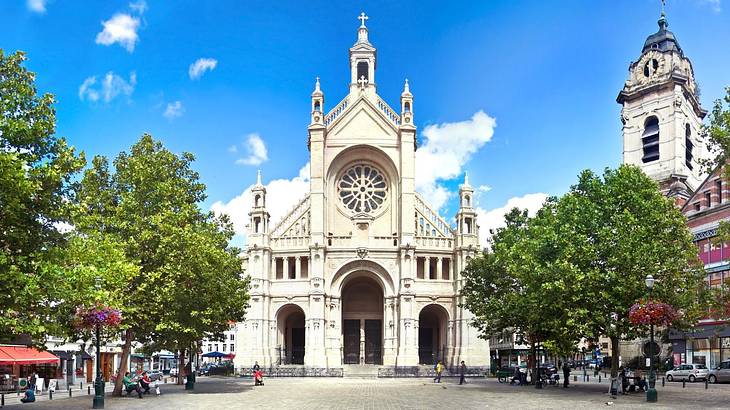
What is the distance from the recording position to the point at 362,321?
7631 cm

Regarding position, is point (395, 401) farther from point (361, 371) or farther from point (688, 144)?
point (688, 144)

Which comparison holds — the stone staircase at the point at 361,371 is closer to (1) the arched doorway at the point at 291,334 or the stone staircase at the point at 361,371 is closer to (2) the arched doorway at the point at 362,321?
(2) the arched doorway at the point at 362,321

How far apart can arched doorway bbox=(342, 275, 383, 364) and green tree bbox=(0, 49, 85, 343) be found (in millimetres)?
50862

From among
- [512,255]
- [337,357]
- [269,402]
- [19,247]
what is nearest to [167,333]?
[269,402]

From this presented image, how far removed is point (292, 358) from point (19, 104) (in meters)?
55.6

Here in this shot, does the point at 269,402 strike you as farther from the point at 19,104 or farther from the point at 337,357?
the point at 337,357

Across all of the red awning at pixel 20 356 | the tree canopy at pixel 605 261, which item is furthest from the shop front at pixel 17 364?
the tree canopy at pixel 605 261

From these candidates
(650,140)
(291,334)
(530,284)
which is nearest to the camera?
(530,284)

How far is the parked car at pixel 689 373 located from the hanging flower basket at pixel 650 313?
22780 mm

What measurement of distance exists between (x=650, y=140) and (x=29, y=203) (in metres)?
73.8

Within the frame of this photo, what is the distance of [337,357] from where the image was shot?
233 ft

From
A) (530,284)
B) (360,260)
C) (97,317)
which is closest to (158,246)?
(97,317)

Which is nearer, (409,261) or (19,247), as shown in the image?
(19,247)

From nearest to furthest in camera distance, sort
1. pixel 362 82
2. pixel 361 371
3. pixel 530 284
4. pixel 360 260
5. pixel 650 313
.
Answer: pixel 650 313 < pixel 530 284 < pixel 361 371 < pixel 360 260 < pixel 362 82
